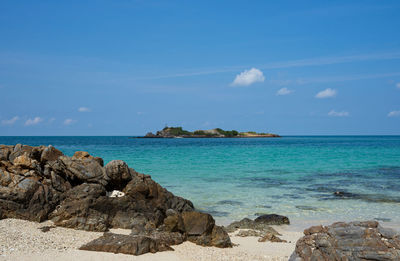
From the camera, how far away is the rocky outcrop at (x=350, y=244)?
6980 millimetres

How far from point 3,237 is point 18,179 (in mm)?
3075

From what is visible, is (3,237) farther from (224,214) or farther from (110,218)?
(224,214)

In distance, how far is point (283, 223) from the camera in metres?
14.2

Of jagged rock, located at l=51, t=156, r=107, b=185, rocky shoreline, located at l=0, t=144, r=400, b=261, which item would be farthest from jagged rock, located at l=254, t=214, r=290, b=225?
jagged rock, located at l=51, t=156, r=107, b=185

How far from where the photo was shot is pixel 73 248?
9.19 meters

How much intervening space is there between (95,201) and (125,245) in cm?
332

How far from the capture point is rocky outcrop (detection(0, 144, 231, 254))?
35.0 ft

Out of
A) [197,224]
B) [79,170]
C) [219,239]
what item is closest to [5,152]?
[79,170]

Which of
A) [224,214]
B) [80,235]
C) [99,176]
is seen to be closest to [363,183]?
[224,214]

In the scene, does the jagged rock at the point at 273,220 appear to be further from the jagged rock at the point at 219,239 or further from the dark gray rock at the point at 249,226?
the jagged rock at the point at 219,239

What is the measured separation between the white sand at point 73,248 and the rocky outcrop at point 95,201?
1.08 feet

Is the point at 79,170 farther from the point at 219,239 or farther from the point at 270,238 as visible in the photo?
the point at 270,238

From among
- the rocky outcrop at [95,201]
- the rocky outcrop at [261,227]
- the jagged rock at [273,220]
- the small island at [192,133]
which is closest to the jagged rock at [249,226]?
the rocky outcrop at [261,227]

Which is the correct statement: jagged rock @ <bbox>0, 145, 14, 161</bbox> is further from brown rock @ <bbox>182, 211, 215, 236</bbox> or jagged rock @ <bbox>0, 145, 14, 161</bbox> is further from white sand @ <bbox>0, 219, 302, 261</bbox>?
brown rock @ <bbox>182, 211, 215, 236</bbox>
